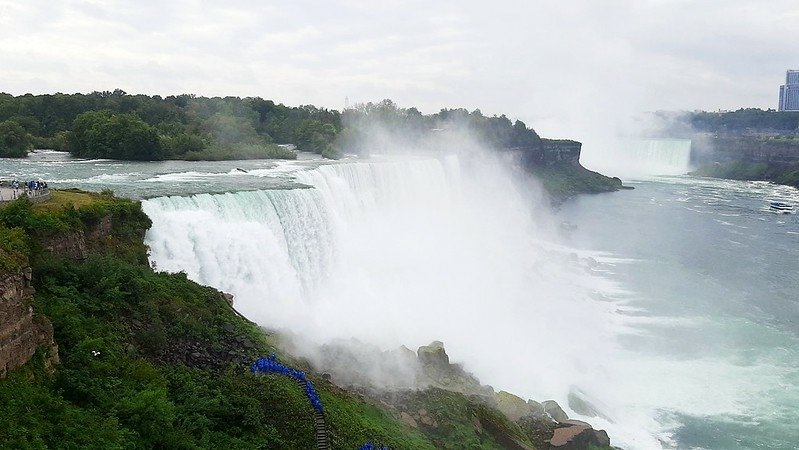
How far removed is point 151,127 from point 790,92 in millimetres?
181287

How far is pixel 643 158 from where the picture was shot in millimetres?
Result: 98062

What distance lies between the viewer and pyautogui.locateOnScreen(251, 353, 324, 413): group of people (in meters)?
11.4

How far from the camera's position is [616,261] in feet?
113

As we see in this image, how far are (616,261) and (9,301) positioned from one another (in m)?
30.6

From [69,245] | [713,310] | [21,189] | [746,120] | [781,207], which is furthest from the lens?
[746,120]

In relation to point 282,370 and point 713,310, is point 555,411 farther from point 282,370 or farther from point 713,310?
point 713,310

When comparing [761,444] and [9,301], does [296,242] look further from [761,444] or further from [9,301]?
[761,444]

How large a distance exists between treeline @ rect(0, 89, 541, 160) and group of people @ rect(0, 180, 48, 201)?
16984 millimetres

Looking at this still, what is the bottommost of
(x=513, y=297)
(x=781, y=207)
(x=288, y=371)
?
(x=513, y=297)

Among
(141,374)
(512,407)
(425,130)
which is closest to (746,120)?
(425,130)

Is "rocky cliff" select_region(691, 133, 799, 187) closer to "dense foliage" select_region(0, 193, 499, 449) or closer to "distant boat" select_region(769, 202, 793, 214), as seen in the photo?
"distant boat" select_region(769, 202, 793, 214)

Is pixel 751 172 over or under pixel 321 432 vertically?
over

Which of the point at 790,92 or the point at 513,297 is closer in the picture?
the point at 513,297

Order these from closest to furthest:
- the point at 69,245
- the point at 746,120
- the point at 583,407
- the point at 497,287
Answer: the point at 69,245 → the point at 583,407 → the point at 497,287 → the point at 746,120
